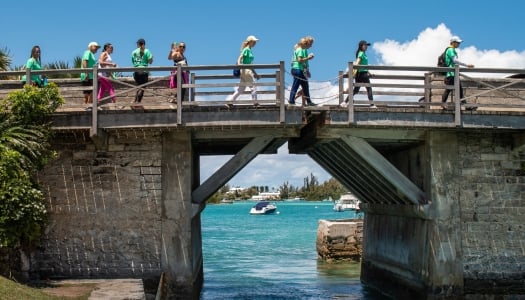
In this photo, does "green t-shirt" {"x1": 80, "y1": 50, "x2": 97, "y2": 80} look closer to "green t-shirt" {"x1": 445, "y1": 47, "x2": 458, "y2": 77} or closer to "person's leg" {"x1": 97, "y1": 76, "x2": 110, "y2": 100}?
"person's leg" {"x1": 97, "y1": 76, "x2": 110, "y2": 100}

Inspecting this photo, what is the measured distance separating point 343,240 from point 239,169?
511 inches

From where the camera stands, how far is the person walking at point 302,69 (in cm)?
1407

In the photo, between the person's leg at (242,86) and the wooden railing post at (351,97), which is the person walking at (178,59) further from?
the wooden railing post at (351,97)

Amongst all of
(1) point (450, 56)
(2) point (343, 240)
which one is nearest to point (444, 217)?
(1) point (450, 56)

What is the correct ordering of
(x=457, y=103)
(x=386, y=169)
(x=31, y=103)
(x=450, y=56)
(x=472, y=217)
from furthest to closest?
1. (x=450, y=56)
2. (x=472, y=217)
3. (x=386, y=169)
4. (x=457, y=103)
5. (x=31, y=103)

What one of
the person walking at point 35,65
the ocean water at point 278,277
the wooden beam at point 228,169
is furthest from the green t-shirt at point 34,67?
the ocean water at point 278,277

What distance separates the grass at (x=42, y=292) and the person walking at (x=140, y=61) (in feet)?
13.9

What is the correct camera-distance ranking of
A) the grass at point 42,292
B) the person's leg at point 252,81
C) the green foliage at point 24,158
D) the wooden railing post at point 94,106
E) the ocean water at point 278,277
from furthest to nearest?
the ocean water at point 278,277 → the person's leg at point 252,81 → the wooden railing post at point 94,106 → the green foliage at point 24,158 → the grass at point 42,292

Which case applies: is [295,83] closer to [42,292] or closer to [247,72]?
[247,72]

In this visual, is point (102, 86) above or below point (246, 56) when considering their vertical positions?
below

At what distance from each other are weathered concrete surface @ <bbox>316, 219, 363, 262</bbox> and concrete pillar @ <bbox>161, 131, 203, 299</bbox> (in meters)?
13.2

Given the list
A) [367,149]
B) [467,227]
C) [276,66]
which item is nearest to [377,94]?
[367,149]

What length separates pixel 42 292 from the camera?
11.0 metres

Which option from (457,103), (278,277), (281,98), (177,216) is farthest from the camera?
(278,277)
